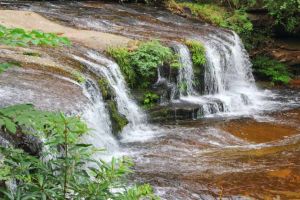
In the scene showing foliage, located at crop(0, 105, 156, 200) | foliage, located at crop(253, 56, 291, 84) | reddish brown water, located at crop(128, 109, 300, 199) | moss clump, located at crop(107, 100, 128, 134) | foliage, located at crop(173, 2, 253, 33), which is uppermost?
foliage, located at crop(173, 2, 253, 33)

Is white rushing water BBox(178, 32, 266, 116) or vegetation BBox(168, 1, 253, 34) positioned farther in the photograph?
vegetation BBox(168, 1, 253, 34)

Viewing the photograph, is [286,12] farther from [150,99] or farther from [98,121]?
[98,121]

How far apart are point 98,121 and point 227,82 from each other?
18.6ft

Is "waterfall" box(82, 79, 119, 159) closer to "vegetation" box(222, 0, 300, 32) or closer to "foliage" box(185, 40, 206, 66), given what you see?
"foliage" box(185, 40, 206, 66)

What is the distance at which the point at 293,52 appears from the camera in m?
14.8

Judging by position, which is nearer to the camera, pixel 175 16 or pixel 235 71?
pixel 235 71

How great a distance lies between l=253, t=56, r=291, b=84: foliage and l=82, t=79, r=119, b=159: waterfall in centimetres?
692

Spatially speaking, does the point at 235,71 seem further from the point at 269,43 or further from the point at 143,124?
the point at 143,124

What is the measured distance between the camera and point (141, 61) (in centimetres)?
1052

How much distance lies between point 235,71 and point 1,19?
20.4 ft

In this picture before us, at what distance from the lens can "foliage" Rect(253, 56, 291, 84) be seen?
14.0 m

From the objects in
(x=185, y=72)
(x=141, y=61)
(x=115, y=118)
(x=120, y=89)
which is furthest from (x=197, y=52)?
(x=115, y=118)

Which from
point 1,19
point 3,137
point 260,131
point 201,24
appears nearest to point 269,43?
point 201,24

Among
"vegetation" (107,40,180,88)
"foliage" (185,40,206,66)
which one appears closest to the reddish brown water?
"vegetation" (107,40,180,88)
